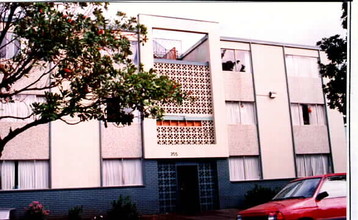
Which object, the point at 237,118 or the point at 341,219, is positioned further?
the point at 237,118

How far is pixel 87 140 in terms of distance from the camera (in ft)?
44.8

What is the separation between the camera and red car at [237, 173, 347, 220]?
5.79m

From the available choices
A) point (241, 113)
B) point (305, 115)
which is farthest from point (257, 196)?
point (305, 115)

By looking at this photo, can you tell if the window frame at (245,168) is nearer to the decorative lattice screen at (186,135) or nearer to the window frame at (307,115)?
the decorative lattice screen at (186,135)

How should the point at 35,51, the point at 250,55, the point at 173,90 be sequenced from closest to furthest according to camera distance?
the point at 35,51 → the point at 173,90 → the point at 250,55

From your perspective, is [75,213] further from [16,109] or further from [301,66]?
[301,66]

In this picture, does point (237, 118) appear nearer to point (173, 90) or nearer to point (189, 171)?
point (189, 171)

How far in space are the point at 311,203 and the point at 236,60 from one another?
36.6 ft

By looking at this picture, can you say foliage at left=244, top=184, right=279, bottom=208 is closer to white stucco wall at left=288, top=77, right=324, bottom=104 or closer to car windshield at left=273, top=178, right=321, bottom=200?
white stucco wall at left=288, top=77, right=324, bottom=104

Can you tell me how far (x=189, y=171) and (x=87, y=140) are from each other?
3.93 metres

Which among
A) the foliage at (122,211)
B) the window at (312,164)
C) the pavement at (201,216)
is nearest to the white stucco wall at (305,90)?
the window at (312,164)

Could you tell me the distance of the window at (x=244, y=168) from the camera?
52.0 feet

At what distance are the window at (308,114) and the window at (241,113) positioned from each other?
1750 mm
